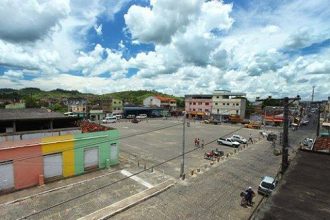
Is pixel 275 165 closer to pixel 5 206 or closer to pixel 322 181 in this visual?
pixel 322 181

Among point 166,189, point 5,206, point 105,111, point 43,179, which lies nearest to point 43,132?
point 43,179

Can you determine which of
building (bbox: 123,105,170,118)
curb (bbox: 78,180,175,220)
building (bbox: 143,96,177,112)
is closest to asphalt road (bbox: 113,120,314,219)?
curb (bbox: 78,180,175,220)

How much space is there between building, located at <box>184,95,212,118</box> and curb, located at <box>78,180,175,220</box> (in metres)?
63.5

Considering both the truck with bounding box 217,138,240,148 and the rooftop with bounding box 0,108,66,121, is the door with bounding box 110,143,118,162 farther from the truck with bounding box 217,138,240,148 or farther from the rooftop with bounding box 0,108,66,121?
the truck with bounding box 217,138,240,148

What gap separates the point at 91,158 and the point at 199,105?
6538cm

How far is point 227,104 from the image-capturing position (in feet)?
251

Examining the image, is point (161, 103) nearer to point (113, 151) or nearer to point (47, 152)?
point (113, 151)

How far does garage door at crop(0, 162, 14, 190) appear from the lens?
54.7 ft

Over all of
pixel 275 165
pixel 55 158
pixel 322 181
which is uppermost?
pixel 322 181

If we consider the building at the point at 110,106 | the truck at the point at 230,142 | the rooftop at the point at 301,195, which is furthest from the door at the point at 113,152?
the building at the point at 110,106

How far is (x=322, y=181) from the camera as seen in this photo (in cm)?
1059

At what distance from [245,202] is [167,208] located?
5.70 meters

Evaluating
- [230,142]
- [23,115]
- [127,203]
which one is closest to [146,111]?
[230,142]

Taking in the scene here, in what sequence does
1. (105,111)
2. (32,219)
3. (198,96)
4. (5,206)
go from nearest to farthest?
(32,219) < (5,206) < (105,111) < (198,96)
